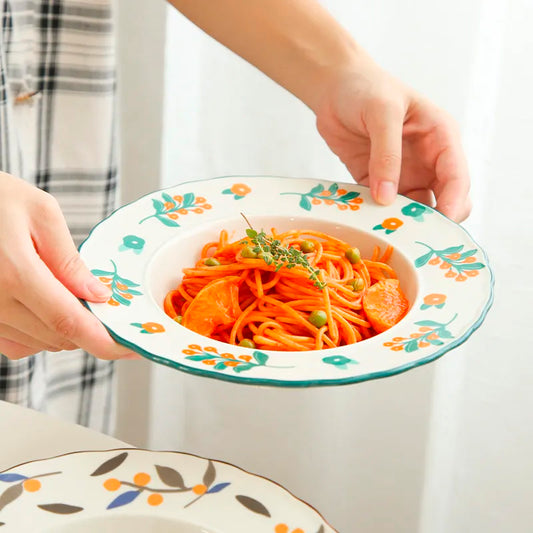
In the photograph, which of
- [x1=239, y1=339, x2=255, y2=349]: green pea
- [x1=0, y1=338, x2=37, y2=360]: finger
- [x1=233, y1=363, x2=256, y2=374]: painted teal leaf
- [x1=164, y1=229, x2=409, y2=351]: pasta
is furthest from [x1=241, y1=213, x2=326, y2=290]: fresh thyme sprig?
[x1=0, y1=338, x2=37, y2=360]: finger

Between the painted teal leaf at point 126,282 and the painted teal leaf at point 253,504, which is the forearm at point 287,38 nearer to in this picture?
the painted teal leaf at point 126,282

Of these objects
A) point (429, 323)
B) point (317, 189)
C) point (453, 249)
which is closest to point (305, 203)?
point (317, 189)

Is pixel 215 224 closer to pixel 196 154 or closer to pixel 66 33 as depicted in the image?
pixel 66 33

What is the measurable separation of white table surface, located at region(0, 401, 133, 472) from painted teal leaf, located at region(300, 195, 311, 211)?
0.45m

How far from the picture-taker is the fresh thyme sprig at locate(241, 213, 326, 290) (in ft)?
3.39

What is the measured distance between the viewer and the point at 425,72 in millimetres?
1596

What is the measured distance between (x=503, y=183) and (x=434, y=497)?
798 mm

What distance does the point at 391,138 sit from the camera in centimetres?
122

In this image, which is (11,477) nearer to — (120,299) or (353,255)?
(120,299)

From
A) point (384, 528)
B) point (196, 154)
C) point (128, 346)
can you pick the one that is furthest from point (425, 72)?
point (384, 528)

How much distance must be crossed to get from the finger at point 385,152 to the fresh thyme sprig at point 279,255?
197mm

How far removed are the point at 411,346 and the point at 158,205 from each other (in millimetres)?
468

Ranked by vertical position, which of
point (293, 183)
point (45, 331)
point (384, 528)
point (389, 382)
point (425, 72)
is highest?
point (425, 72)

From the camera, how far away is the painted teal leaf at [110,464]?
0.83 meters
